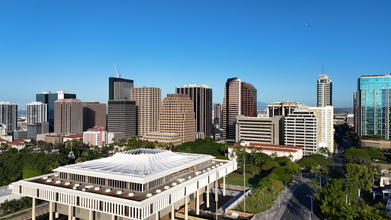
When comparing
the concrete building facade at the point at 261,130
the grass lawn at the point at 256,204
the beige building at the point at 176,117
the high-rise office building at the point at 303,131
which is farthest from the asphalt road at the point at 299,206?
the beige building at the point at 176,117

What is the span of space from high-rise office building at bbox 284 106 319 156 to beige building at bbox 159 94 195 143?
6653cm

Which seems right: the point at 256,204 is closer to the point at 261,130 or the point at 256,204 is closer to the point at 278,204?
the point at 278,204

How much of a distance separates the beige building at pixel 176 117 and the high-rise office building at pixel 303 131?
218 ft

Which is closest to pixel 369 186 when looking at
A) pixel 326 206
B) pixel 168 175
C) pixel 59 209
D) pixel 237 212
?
pixel 326 206

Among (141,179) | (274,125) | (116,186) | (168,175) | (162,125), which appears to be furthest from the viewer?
(162,125)

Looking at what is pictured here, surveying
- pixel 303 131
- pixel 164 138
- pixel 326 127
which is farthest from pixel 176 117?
pixel 326 127

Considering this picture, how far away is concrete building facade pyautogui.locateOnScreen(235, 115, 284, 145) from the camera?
16012 cm

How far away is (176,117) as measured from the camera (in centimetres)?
18788

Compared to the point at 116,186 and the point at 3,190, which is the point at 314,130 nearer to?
the point at 116,186

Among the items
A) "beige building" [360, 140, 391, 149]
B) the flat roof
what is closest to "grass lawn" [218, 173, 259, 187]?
the flat roof

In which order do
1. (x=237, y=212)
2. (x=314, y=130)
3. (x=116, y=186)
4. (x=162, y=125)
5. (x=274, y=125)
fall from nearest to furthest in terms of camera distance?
(x=116, y=186)
(x=237, y=212)
(x=314, y=130)
(x=274, y=125)
(x=162, y=125)

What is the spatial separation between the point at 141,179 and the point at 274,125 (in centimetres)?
12185

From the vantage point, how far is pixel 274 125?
525ft

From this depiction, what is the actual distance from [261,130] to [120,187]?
12159 centimetres
